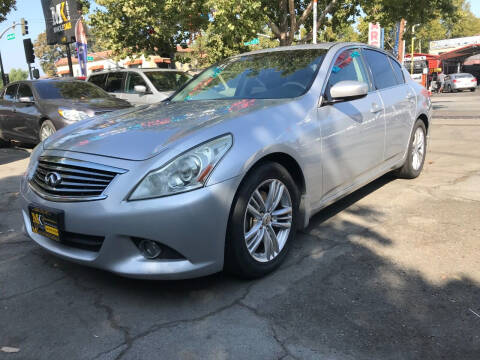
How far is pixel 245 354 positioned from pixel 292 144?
144 cm

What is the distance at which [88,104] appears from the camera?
816 cm

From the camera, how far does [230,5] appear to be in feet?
33.5

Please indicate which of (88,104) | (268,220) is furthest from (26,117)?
(268,220)

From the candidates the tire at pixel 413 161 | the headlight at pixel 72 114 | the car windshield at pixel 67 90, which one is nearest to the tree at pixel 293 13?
the car windshield at pixel 67 90

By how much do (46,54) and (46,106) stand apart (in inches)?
3531

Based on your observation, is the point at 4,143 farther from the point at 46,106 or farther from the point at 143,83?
the point at 143,83

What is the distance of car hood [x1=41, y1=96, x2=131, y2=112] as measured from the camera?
8031mm

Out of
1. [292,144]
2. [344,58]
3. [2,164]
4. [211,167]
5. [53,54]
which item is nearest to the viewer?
[211,167]

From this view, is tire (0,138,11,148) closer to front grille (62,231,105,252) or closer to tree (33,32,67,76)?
front grille (62,231,105,252)

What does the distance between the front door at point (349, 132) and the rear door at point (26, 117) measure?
6482mm

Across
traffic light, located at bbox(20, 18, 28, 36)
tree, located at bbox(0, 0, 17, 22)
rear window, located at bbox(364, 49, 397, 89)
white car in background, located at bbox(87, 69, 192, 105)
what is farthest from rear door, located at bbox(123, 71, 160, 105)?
traffic light, located at bbox(20, 18, 28, 36)

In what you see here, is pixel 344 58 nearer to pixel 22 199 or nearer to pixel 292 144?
pixel 292 144

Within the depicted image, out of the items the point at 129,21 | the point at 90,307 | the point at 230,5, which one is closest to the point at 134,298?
the point at 90,307

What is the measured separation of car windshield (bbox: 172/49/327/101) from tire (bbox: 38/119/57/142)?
4745 mm
